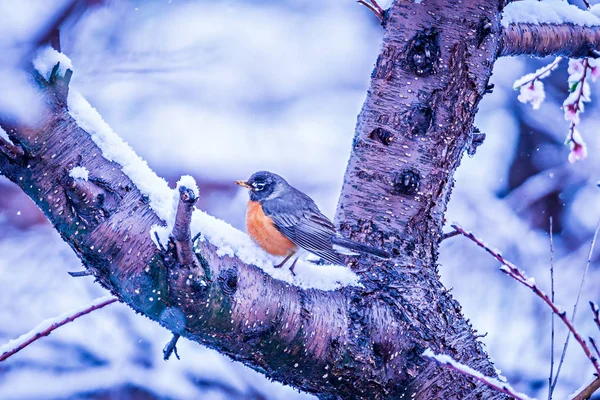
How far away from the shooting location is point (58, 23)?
3.02 ft

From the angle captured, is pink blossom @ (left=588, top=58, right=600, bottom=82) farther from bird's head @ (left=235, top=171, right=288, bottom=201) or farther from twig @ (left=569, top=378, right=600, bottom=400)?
twig @ (left=569, top=378, right=600, bottom=400)

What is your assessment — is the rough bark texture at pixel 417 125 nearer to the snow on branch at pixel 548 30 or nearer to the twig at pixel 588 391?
the snow on branch at pixel 548 30

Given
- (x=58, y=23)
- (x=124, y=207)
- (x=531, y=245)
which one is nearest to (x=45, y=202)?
(x=124, y=207)

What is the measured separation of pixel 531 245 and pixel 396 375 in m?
4.18

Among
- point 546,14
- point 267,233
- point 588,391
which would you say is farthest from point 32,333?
point 546,14

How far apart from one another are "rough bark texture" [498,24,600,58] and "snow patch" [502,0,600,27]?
4 cm

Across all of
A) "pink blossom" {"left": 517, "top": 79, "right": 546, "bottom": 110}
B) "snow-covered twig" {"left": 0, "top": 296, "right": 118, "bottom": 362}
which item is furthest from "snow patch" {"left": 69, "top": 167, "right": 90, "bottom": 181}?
"pink blossom" {"left": 517, "top": 79, "right": 546, "bottom": 110}

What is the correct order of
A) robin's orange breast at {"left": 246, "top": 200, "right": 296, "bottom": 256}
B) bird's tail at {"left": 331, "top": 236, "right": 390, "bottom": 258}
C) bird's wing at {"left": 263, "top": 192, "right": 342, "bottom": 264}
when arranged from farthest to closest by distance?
robin's orange breast at {"left": 246, "top": 200, "right": 296, "bottom": 256}
bird's wing at {"left": 263, "top": 192, "right": 342, "bottom": 264}
bird's tail at {"left": 331, "top": 236, "right": 390, "bottom": 258}

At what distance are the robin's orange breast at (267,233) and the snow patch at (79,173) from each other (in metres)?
1.09

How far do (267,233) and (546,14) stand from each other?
168 centimetres

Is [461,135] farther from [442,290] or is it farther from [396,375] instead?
[396,375]

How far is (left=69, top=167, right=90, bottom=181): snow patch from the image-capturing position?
1.63 meters

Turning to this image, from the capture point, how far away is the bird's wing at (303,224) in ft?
8.72

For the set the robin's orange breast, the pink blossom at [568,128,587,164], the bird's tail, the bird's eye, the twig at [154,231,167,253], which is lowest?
the twig at [154,231,167,253]
